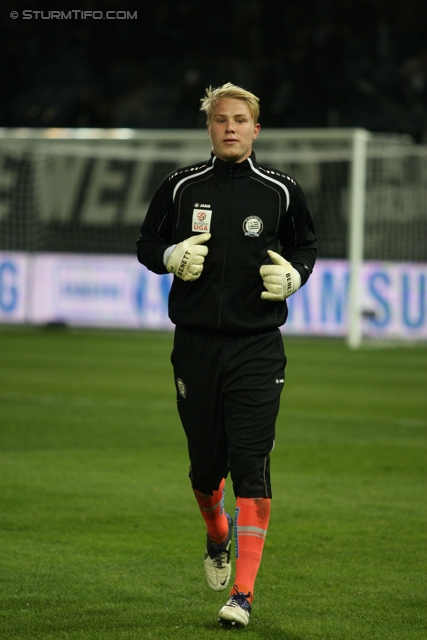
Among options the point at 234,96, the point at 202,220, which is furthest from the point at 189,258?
the point at 234,96

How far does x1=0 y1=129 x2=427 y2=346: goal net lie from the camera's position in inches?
755

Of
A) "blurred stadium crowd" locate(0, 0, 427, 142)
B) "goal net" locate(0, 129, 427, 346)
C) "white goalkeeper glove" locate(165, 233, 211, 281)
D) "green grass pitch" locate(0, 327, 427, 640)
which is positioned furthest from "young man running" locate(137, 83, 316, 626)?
"blurred stadium crowd" locate(0, 0, 427, 142)

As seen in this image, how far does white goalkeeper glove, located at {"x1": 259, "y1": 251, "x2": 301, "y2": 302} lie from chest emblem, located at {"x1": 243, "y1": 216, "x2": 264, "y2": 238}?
0.30ft

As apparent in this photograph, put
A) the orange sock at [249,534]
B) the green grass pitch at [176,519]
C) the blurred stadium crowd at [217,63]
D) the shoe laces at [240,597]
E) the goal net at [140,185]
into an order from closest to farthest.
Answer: the shoe laces at [240,597]
the orange sock at [249,534]
the green grass pitch at [176,519]
the goal net at [140,185]
the blurred stadium crowd at [217,63]

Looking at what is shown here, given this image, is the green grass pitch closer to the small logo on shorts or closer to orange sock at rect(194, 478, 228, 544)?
orange sock at rect(194, 478, 228, 544)

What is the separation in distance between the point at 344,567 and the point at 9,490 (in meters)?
2.47

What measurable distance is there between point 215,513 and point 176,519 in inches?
63.0

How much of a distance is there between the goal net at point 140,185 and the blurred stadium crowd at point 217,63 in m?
1.69

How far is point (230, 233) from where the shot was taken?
420 centimetres

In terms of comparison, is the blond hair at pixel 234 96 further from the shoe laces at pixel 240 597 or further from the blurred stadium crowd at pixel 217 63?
the blurred stadium crowd at pixel 217 63

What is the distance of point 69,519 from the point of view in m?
5.93

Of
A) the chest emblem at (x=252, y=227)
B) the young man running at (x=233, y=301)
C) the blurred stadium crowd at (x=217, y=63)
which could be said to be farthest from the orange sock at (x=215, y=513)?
the blurred stadium crowd at (x=217, y=63)

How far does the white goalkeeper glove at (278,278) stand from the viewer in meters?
4.11

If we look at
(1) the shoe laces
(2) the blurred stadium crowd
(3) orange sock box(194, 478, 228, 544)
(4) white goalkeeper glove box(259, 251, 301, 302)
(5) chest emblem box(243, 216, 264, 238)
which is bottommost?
(1) the shoe laces
